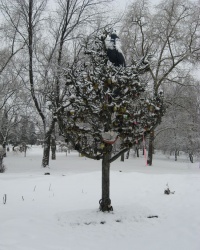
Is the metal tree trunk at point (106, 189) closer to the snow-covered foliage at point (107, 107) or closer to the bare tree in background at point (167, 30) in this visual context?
the snow-covered foliage at point (107, 107)

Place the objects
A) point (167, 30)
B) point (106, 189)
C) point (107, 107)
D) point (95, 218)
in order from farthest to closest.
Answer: point (167, 30) → point (106, 189) → point (95, 218) → point (107, 107)

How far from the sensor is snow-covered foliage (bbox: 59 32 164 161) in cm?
580

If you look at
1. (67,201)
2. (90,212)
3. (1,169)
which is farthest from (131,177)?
(1,169)

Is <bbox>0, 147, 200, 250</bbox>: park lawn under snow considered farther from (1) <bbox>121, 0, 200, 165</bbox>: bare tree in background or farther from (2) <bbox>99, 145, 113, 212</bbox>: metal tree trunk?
(1) <bbox>121, 0, 200, 165</bbox>: bare tree in background

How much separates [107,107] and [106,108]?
33mm

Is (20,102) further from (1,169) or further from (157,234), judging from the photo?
(157,234)

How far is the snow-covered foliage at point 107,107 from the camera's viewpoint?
580 cm

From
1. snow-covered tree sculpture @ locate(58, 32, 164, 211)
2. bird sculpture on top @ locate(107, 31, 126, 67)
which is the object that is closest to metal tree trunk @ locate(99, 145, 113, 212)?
snow-covered tree sculpture @ locate(58, 32, 164, 211)

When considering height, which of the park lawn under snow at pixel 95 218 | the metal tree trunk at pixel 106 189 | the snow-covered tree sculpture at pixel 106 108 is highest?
the snow-covered tree sculpture at pixel 106 108

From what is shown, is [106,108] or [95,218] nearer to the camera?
[106,108]

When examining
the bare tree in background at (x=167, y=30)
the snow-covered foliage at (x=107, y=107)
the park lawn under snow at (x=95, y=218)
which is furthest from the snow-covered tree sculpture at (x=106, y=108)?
the bare tree in background at (x=167, y=30)

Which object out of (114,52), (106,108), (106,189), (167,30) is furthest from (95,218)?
(167,30)

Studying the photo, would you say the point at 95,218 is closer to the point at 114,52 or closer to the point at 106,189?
the point at 106,189

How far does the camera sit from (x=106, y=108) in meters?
5.68
